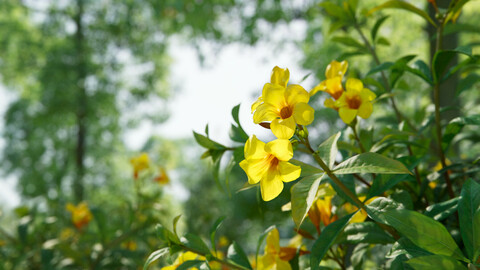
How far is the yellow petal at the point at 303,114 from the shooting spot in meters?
0.42

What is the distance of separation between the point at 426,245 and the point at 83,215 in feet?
4.54

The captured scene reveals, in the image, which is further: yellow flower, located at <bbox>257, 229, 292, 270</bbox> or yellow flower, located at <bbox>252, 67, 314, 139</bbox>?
yellow flower, located at <bbox>257, 229, 292, 270</bbox>

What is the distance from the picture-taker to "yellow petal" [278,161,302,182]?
41cm

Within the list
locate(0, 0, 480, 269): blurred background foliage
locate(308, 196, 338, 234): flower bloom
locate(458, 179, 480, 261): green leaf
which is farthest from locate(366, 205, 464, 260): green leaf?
locate(0, 0, 480, 269): blurred background foliage

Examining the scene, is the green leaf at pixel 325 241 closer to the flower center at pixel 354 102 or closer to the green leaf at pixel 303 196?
the green leaf at pixel 303 196

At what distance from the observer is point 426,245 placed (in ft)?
1.18

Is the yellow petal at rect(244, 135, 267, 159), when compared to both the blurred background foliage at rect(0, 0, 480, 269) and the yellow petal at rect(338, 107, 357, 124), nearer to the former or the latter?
the yellow petal at rect(338, 107, 357, 124)

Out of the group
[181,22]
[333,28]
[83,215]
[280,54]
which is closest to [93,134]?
[181,22]

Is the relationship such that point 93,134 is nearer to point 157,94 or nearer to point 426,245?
point 157,94

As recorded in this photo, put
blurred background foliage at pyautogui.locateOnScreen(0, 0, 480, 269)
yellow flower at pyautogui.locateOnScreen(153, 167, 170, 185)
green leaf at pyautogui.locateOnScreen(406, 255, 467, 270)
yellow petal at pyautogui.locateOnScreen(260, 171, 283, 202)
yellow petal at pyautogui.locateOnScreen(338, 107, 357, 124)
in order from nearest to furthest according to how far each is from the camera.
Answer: green leaf at pyautogui.locateOnScreen(406, 255, 467, 270) → yellow petal at pyautogui.locateOnScreen(260, 171, 283, 202) → yellow petal at pyautogui.locateOnScreen(338, 107, 357, 124) → yellow flower at pyautogui.locateOnScreen(153, 167, 170, 185) → blurred background foliage at pyautogui.locateOnScreen(0, 0, 480, 269)

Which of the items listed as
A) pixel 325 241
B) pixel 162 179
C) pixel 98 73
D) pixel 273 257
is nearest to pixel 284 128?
pixel 325 241

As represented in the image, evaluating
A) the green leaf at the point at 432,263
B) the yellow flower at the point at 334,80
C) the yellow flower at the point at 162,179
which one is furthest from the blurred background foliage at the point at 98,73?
the green leaf at the point at 432,263

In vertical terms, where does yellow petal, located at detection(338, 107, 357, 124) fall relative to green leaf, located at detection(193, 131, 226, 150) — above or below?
below

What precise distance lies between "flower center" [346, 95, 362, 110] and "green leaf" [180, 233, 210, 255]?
0.31m
